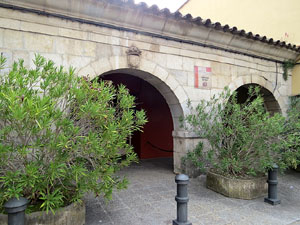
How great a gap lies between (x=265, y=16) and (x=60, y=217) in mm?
8305

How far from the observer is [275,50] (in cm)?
577

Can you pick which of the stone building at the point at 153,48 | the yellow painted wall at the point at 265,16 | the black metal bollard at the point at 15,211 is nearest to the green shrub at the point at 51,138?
the black metal bollard at the point at 15,211

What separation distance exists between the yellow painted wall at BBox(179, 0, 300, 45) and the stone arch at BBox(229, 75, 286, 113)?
181 cm

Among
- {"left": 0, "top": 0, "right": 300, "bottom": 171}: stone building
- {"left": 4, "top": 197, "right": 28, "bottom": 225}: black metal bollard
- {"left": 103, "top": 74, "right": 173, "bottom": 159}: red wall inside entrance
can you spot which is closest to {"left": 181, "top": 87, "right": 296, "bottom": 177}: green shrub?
{"left": 0, "top": 0, "right": 300, "bottom": 171}: stone building

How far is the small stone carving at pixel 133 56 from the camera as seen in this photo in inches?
155

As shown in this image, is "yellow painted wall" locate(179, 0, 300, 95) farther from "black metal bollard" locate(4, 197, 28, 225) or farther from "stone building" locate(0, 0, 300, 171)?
"black metal bollard" locate(4, 197, 28, 225)

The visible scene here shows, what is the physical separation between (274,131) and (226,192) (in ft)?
4.26

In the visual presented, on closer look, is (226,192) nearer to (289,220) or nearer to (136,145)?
(289,220)

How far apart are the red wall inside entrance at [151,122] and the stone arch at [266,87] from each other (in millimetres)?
2685

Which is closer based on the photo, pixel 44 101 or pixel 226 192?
pixel 44 101

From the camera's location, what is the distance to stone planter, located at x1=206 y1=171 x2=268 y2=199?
138 inches

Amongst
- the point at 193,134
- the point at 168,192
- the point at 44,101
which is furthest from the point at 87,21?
the point at 168,192

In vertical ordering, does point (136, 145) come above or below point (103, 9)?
below

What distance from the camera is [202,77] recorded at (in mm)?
4828
